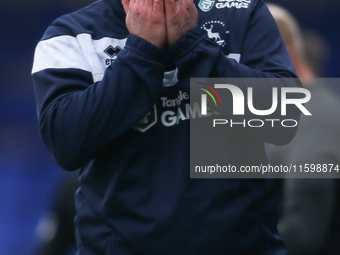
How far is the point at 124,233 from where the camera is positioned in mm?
1019

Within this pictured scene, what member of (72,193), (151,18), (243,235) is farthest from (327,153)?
(72,193)

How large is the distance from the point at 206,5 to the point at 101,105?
1.39 feet

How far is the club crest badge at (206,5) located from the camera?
1150 mm

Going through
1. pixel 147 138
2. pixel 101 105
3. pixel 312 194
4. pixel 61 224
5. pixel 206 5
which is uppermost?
pixel 206 5

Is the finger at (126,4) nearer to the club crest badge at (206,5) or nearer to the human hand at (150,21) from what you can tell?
the human hand at (150,21)

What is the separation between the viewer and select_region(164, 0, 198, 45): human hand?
996 millimetres

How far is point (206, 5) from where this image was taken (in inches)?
45.5

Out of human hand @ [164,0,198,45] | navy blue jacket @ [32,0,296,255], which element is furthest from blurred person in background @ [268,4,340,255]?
human hand @ [164,0,198,45]

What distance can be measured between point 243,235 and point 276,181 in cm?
84

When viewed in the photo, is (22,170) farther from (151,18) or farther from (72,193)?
(151,18)

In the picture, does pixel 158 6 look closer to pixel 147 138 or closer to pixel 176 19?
pixel 176 19

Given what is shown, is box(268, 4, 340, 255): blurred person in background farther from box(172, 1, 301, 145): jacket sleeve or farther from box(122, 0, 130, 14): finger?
box(122, 0, 130, 14): finger

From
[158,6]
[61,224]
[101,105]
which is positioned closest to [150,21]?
[158,6]

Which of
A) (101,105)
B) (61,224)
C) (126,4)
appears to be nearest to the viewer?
(101,105)
